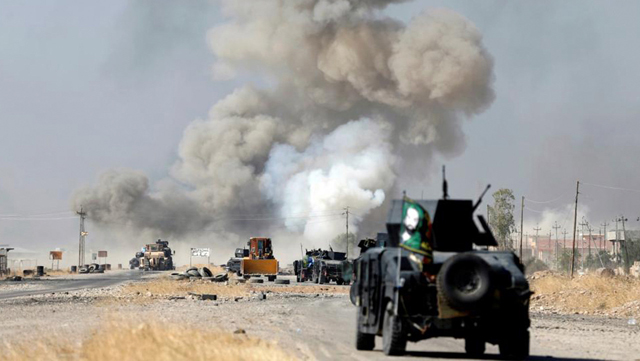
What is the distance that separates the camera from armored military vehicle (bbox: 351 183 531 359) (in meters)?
17.1

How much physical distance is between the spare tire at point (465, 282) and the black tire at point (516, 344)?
1.18 metres

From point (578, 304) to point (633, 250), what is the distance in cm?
12201

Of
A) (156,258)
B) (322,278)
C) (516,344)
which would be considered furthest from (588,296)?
(156,258)

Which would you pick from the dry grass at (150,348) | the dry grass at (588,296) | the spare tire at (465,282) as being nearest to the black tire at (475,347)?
the spare tire at (465,282)

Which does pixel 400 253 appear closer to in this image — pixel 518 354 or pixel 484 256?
pixel 484 256

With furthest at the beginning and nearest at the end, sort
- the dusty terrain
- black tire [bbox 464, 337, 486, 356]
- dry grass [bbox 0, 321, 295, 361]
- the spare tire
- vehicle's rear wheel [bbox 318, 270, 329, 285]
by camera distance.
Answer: vehicle's rear wheel [bbox 318, 270, 329, 285] < the dusty terrain < black tire [bbox 464, 337, 486, 356] < the spare tire < dry grass [bbox 0, 321, 295, 361]

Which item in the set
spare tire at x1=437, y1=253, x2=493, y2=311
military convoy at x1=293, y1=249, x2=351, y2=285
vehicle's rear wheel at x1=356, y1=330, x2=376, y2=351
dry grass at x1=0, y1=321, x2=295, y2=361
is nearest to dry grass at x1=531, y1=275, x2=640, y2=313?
military convoy at x1=293, y1=249, x2=351, y2=285

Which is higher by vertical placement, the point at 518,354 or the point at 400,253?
the point at 400,253

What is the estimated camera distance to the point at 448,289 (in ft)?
55.9

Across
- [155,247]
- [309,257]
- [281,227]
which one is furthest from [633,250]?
[309,257]

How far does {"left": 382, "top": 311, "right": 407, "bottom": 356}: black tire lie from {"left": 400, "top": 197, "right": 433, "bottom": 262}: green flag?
122cm

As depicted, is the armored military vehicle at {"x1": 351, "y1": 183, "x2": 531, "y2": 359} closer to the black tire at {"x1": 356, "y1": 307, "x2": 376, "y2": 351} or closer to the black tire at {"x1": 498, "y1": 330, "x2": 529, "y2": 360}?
the black tire at {"x1": 498, "y1": 330, "x2": 529, "y2": 360}

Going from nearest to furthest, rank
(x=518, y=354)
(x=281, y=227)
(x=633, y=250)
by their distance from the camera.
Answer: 1. (x=518, y=354)
2. (x=281, y=227)
3. (x=633, y=250)

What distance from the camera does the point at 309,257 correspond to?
83.3m
